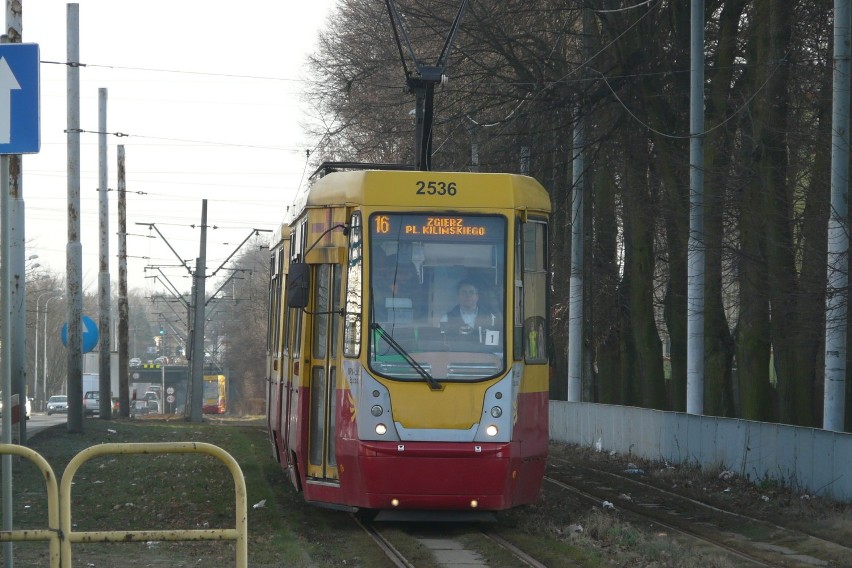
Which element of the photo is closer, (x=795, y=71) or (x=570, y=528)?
(x=570, y=528)

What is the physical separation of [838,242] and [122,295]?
2972 cm

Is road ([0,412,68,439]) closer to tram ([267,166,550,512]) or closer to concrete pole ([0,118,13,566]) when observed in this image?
tram ([267,166,550,512])

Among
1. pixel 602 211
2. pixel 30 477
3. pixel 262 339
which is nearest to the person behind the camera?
pixel 30 477

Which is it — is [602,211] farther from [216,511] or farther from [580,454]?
[216,511]

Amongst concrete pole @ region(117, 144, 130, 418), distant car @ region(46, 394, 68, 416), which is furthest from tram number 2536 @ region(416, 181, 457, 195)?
distant car @ region(46, 394, 68, 416)

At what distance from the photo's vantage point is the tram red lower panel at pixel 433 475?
12.3 m

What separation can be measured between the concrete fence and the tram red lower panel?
215 inches

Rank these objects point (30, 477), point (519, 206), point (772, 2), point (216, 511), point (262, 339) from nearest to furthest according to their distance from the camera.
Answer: point (519, 206) → point (216, 511) → point (30, 477) → point (772, 2) → point (262, 339)

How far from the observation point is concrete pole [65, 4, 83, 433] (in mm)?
27375

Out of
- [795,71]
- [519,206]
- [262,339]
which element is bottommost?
[262,339]

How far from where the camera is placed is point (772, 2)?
71.2 ft

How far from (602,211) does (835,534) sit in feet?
62.6

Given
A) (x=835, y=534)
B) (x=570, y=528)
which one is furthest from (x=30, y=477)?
(x=835, y=534)

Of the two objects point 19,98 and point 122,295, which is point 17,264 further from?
point 122,295
